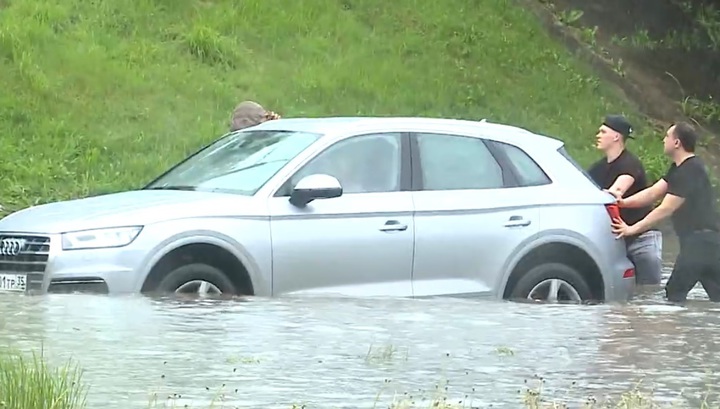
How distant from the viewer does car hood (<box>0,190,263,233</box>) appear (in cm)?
830

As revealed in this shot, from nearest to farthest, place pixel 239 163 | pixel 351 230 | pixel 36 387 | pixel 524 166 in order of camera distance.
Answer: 1. pixel 36 387
2. pixel 351 230
3. pixel 239 163
4. pixel 524 166

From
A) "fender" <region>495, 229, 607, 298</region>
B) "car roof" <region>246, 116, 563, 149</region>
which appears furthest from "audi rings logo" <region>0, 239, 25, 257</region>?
"fender" <region>495, 229, 607, 298</region>

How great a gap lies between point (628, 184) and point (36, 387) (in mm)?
6329

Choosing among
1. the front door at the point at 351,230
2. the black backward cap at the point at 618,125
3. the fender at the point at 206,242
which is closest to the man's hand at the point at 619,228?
the black backward cap at the point at 618,125

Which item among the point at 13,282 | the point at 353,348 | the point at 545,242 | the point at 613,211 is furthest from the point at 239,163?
the point at 613,211

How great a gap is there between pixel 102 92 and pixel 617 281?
9194 millimetres

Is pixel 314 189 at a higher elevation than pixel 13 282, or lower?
higher

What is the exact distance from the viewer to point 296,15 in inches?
814

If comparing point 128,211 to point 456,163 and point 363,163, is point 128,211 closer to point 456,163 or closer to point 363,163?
point 363,163

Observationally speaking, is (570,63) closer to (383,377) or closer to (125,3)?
(125,3)

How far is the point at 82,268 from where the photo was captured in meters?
8.18

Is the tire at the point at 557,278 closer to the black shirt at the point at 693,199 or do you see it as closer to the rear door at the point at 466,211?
the rear door at the point at 466,211

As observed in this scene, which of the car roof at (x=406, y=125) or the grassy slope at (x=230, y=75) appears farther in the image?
the grassy slope at (x=230, y=75)

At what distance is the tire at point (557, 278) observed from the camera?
9445 mm
